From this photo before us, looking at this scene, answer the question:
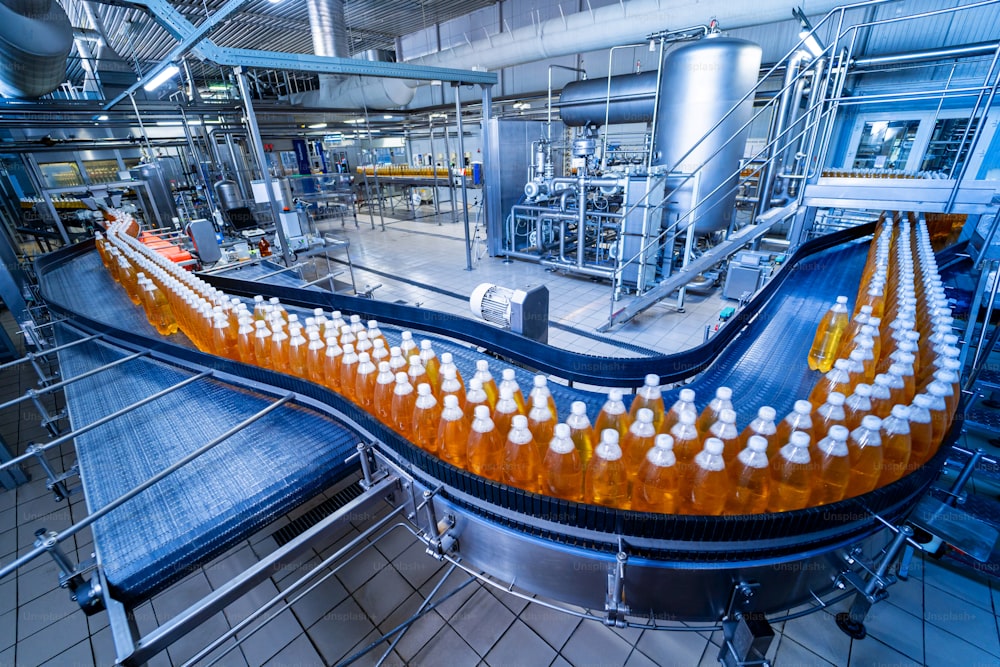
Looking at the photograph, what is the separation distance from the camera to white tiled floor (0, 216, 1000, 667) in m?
1.70

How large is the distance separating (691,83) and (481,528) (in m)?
5.54

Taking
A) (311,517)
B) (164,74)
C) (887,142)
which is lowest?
(311,517)

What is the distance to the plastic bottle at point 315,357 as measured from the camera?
5.00 feet

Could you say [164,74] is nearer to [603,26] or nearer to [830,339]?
[603,26]

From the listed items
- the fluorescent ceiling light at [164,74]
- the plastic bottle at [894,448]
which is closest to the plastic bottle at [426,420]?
the plastic bottle at [894,448]

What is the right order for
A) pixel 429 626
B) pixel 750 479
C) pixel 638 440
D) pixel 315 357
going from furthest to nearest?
pixel 429 626, pixel 315 357, pixel 638 440, pixel 750 479

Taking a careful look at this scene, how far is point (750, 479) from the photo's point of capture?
887 mm

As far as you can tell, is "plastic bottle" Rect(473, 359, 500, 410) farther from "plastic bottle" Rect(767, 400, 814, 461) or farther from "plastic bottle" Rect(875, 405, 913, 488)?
"plastic bottle" Rect(875, 405, 913, 488)

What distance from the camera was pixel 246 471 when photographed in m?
1.26

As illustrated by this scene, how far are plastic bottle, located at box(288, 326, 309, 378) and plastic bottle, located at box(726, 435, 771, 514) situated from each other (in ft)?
4.74

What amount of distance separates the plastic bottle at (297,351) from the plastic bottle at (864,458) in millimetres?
1677

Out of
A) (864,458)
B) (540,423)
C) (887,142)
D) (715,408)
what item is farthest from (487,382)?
(887,142)

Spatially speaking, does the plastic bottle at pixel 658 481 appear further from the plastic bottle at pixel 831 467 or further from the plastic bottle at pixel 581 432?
the plastic bottle at pixel 831 467

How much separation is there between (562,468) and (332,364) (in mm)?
924
